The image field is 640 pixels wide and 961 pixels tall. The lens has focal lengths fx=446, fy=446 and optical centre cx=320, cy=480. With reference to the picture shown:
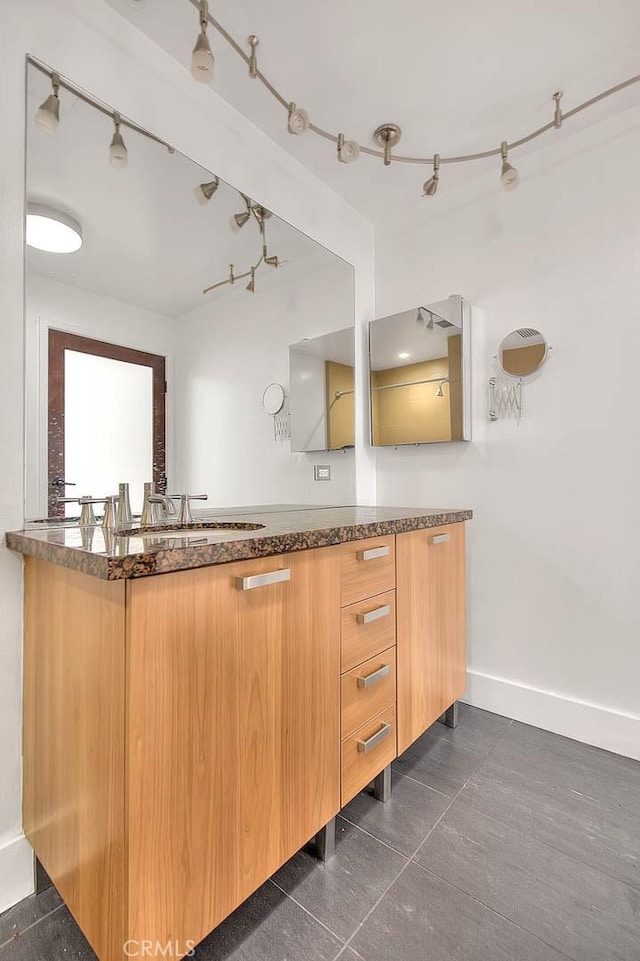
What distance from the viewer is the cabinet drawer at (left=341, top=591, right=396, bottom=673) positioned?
1198 millimetres

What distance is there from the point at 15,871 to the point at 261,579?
39.1 inches

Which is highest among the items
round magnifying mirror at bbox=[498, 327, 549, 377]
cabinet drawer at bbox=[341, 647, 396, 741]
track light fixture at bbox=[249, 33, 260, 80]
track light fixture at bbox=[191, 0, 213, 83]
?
track light fixture at bbox=[249, 33, 260, 80]

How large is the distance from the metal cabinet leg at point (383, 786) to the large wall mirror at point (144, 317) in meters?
→ 1.03

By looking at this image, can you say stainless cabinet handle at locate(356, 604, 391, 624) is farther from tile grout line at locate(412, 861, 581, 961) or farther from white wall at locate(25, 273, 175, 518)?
white wall at locate(25, 273, 175, 518)

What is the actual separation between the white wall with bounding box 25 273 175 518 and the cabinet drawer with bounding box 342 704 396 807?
102 centimetres

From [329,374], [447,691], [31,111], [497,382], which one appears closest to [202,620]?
[447,691]

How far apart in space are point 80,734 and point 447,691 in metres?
1.30

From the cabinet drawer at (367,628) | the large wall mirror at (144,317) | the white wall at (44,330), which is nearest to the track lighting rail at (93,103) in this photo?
the large wall mirror at (144,317)

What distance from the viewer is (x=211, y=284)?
166 centimetres

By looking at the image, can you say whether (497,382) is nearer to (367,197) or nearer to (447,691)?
(367,197)

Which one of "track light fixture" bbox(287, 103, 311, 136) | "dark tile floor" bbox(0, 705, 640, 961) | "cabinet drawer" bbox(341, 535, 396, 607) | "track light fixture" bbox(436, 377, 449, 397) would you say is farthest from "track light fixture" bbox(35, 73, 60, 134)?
"dark tile floor" bbox(0, 705, 640, 961)

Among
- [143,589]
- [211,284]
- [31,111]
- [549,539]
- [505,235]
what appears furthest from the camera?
[505,235]

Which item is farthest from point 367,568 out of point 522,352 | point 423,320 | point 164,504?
point 423,320

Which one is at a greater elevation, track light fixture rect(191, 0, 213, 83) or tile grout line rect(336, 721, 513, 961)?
track light fixture rect(191, 0, 213, 83)
